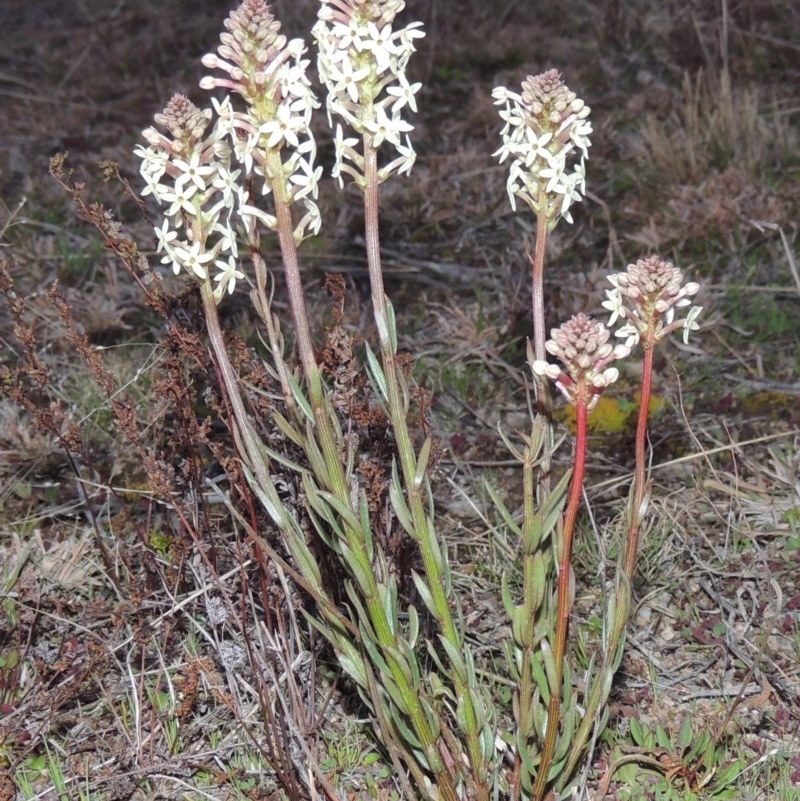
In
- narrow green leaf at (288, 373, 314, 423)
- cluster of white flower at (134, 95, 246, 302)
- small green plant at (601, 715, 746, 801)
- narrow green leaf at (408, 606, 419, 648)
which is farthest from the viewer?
small green plant at (601, 715, 746, 801)

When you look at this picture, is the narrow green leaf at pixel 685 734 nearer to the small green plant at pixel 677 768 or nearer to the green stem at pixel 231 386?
the small green plant at pixel 677 768

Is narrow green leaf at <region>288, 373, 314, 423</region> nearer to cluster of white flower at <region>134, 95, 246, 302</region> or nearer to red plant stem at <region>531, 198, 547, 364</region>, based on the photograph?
cluster of white flower at <region>134, 95, 246, 302</region>

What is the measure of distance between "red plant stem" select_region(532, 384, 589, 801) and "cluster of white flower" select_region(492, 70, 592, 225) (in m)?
0.38

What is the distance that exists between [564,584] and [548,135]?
84 cm

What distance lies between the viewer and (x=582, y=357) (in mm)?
1773

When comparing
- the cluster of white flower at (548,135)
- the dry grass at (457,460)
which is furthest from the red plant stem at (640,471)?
the dry grass at (457,460)

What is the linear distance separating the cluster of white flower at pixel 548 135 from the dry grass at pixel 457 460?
829 millimetres

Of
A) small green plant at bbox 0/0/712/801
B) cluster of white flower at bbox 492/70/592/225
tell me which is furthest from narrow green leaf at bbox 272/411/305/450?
cluster of white flower at bbox 492/70/592/225

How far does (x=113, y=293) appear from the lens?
178 inches

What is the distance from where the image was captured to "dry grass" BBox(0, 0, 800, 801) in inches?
102

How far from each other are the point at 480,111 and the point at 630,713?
4.25m

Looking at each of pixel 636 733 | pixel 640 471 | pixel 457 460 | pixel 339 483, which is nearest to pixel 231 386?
pixel 339 483

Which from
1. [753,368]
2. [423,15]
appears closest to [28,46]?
[423,15]

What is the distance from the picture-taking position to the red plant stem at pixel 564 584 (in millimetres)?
1833
